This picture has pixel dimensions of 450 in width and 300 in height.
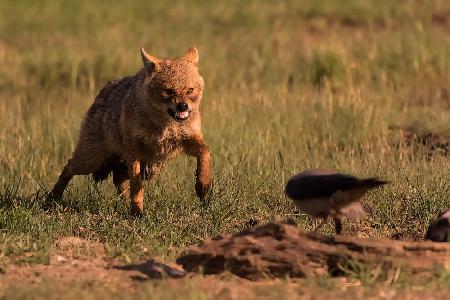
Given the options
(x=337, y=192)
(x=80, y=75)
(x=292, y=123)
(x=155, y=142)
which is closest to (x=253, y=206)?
(x=155, y=142)

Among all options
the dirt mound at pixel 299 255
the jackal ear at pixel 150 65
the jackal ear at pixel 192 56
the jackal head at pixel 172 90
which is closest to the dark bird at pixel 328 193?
the dirt mound at pixel 299 255

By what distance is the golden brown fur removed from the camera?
24.5 feet

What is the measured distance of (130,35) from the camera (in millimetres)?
15492

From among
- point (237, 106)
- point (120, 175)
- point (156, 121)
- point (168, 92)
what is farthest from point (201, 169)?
point (237, 106)

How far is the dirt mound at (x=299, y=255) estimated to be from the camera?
552cm

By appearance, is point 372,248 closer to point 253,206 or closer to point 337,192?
point 337,192

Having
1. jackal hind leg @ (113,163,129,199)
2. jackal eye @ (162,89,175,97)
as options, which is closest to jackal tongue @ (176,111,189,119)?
jackal eye @ (162,89,175,97)

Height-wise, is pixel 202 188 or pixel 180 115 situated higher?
pixel 180 115

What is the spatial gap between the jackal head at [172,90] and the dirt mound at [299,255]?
72.0 inches

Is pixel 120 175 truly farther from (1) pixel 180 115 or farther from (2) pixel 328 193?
Result: (2) pixel 328 193

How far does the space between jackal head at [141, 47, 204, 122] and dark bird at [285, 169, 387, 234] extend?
163 cm

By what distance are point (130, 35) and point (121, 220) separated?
866 cm

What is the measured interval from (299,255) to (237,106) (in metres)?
5.15

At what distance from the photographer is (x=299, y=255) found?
18.5 feet
